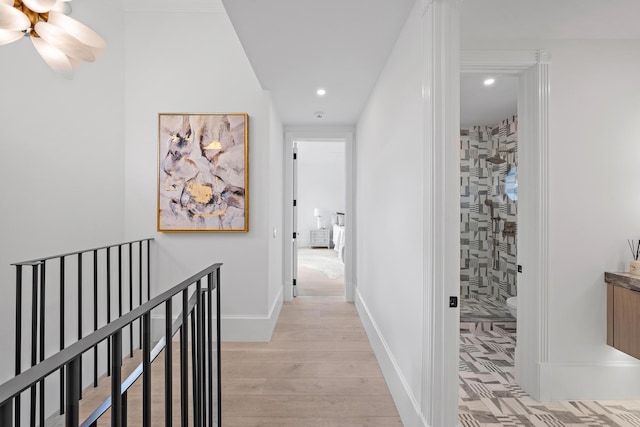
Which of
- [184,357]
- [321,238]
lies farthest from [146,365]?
[321,238]

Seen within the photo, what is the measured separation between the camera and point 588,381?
2.22m

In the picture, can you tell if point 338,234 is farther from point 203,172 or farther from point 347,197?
point 203,172

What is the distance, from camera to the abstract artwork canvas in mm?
3117

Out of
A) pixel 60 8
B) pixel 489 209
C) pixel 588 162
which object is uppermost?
pixel 60 8

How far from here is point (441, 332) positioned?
5.07 feet

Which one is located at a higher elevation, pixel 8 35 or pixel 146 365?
pixel 8 35

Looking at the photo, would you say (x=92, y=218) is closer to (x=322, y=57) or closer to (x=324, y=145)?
(x=322, y=57)

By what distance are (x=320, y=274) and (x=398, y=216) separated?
169 inches

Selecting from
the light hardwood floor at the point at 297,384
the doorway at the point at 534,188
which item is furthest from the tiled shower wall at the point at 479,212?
the doorway at the point at 534,188

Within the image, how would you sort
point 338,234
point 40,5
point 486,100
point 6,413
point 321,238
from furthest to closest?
point 321,238 → point 338,234 → point 486,100 → point 40,5 → point 6,413

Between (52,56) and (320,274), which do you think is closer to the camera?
(52,56)

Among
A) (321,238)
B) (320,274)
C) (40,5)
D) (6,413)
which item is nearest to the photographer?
(6,413)

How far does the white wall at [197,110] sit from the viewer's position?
10.3ft

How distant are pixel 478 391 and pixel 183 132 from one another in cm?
320
